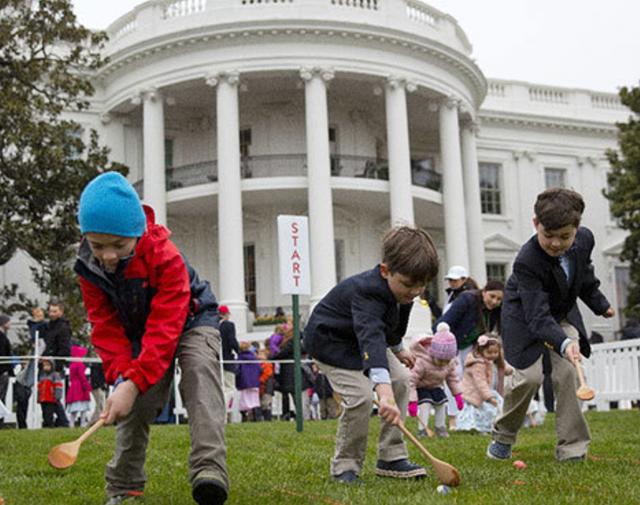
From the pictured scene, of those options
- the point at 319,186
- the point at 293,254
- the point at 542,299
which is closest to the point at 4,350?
the point at 293,254

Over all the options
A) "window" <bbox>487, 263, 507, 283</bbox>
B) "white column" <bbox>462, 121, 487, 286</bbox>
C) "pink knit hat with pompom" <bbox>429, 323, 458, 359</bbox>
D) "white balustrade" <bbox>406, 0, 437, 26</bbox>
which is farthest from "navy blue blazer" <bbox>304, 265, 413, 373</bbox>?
"window" <bbox>487, 263, 507, 283</bbox>

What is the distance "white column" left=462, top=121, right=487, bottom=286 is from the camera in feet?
105

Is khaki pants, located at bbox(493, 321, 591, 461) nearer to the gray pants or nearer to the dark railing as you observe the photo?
the gray pants

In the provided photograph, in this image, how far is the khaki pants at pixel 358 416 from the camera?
17.9ft

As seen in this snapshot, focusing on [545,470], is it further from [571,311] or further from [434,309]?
[434,309]

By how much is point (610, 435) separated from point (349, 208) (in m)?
22.3

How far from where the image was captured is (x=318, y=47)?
28.2 meters

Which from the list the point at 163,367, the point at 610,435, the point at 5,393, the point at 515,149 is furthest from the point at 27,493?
the point at 515,149

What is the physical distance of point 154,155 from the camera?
28578 millimetres

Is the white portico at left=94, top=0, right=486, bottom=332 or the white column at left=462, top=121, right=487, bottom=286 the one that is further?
the white column at left=462, top=121, right=487, bottom=286

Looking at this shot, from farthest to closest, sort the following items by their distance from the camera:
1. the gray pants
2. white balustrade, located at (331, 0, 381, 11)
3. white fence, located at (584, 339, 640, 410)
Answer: white balustrade, located at (331, 0, 381, 11), white fence, located at (584, 339, 640, 410), the gray pants

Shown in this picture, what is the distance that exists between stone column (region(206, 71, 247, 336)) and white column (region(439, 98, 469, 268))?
6.89 m

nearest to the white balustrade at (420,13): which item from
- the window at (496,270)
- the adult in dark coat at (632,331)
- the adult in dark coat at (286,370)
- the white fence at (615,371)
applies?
the window at (496,270)

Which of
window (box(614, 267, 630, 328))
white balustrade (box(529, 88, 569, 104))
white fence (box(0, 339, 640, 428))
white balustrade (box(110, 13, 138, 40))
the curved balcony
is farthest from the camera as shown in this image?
white balustrade (box(529, 88, 569, 104))
